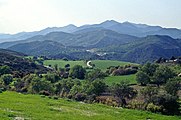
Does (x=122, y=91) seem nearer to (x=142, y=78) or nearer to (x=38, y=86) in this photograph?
(x=38, y=86)

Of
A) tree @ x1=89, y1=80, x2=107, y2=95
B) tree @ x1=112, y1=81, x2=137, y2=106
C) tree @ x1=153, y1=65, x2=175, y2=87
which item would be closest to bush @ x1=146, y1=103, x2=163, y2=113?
tree @ x1=112, y1=81, x2=137, y2=106

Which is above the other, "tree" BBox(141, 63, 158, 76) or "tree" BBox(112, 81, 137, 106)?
"tree" BBox(141, 63, 158, 76)

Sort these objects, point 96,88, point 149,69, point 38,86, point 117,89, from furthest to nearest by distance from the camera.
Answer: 1. point 149,69
2. point 38,86
3. point 96,88
4. point 117,89

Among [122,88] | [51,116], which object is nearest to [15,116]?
[51,116]

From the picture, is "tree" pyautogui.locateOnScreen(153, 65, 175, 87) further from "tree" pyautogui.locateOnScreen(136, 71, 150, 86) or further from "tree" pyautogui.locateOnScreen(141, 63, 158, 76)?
"tree" pyautogui.locateOnScreen(141, 63, 158, 76)

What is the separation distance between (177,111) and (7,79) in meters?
67.5

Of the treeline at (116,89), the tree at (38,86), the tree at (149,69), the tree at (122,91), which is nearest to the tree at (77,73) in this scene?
the treeline at (116,89)

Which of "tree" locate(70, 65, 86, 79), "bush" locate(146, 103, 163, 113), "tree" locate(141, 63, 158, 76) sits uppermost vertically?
"tree" locate(141, 63, 158, 76)

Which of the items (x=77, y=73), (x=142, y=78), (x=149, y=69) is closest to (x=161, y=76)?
(x=142, y=78)

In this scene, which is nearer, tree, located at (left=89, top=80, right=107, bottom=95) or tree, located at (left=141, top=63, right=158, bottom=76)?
tree, located at (left=89, top=80, right=107, bottom=95)

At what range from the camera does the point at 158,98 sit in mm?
66625

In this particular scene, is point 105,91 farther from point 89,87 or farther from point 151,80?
point 151,80

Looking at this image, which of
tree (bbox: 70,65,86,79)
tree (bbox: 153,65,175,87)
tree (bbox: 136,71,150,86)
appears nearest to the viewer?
tree (bbox: 136,71,150,86)

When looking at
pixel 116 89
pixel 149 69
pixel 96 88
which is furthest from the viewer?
pixel 149 69
